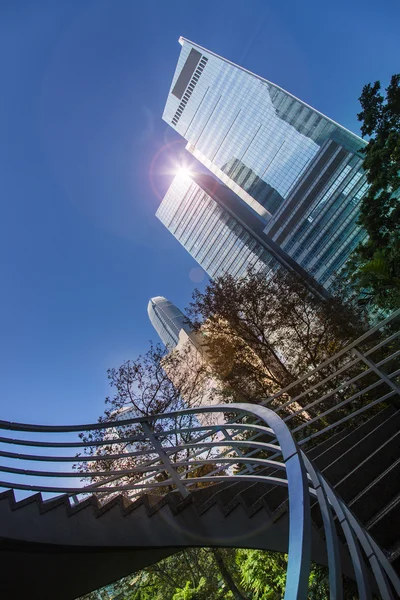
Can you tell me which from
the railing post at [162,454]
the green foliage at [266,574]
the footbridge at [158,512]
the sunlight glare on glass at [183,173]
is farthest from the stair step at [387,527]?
the sunlight glare on glass at [183,173]

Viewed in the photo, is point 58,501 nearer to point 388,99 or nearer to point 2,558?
point 2,558

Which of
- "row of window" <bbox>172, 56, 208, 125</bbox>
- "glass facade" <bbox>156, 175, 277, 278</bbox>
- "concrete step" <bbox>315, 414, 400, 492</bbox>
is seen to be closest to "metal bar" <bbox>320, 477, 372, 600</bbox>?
"concrete step" <bbox>315, 414, 400, 492</bbox>

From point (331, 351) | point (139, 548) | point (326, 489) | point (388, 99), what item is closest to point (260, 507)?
point (139, 548)

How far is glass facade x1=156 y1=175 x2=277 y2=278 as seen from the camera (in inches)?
2673

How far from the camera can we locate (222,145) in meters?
77.2

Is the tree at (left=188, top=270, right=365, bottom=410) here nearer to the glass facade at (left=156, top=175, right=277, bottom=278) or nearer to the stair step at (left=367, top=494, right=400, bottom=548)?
the stair step at (left=367, top=494, right=400, bottom=548)

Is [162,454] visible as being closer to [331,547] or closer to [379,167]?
[331,547]

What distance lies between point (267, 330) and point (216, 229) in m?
64.5

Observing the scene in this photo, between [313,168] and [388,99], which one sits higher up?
[313,168]

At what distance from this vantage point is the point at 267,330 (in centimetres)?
1542

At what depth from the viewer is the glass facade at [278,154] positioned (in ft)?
181

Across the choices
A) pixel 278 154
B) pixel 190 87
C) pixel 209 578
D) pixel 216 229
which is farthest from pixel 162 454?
pixel 190 87

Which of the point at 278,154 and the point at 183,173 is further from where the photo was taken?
the point at 183,173

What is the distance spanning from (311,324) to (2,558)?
14570mm
